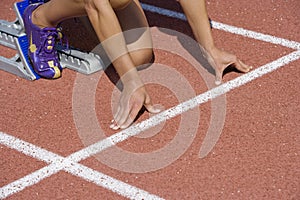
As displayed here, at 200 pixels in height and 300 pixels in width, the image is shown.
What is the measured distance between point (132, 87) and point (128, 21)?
3.02 ft

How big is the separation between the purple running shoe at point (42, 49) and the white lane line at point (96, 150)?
0.70 meters

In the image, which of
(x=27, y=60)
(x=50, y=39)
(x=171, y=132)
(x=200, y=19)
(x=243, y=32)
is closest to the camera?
(x=171, y=132)

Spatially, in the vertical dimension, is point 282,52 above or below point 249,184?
below

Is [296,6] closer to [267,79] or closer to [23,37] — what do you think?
[267,79]

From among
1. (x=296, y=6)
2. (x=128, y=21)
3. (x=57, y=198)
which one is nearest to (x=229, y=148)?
(x=57, y=198)

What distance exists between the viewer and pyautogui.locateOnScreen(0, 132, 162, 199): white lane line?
3.51 meters

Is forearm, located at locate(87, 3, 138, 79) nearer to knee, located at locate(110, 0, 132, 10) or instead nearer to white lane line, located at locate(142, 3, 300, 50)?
knee, located at locate(110, 0, 132, 10)

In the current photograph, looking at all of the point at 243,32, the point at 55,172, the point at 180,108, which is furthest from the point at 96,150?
the point at 243,32

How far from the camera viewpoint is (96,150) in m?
3.87

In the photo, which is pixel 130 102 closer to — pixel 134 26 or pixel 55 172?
pixel 55 172

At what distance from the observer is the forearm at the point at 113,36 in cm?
399

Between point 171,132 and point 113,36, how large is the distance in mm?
674

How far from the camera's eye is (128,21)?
4.75 meters

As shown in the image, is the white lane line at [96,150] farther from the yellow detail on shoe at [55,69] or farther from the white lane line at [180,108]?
the yellow detail on shoe at [55,69]
